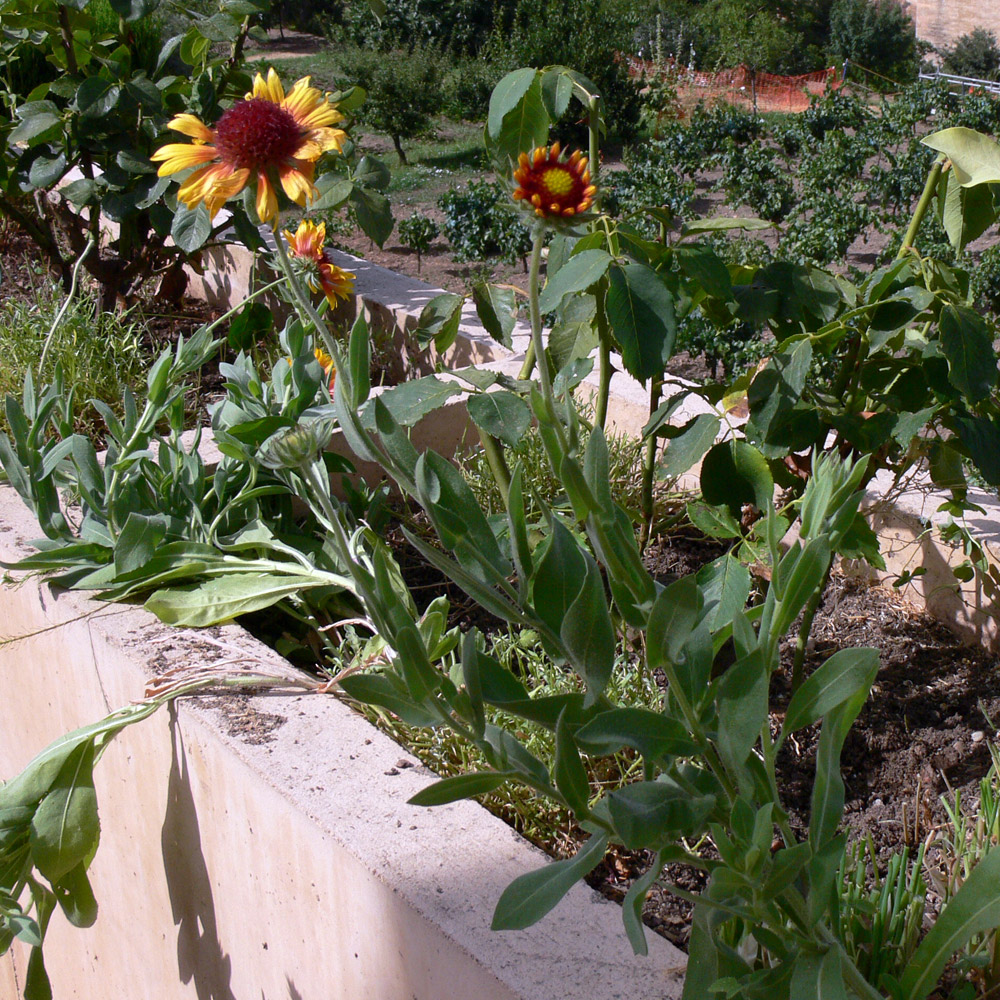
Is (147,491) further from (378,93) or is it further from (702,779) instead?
(378,93)

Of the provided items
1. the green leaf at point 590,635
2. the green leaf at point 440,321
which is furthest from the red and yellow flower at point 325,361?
the green leaf at point 590,635

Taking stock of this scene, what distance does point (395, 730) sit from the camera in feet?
4.92

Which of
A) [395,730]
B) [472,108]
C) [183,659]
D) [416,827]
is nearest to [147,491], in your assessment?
[183,659]

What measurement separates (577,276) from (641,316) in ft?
0.35

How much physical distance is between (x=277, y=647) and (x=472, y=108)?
1225 cm

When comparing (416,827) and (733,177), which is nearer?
(416,827)

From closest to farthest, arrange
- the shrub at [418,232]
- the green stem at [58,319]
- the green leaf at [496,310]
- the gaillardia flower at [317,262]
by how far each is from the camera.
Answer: the green leaf at [496,310], the gaillardia flower at [317,262], the green stem at [58,319], the shrub at [418,232]

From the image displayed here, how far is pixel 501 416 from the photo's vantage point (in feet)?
4.61

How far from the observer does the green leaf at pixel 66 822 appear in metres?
1.32

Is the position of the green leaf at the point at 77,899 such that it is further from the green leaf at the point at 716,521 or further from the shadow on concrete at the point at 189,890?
the green leaf at the point at 716,521

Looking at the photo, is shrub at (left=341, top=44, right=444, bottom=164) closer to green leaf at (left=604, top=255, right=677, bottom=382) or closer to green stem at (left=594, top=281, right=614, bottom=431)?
green stem at (left=594, top=281, right=614, bottom=431)

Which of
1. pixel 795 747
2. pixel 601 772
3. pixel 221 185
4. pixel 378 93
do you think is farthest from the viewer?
pixel 378 93

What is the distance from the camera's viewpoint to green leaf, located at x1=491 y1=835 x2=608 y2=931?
771mm

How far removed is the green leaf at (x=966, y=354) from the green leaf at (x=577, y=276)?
1.43ft
